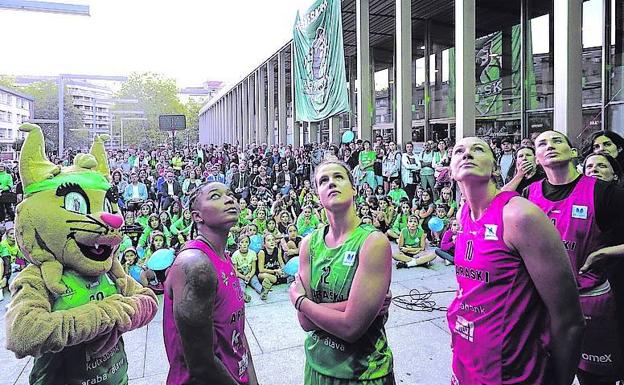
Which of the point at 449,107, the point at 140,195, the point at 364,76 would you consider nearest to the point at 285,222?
the point at 140,195

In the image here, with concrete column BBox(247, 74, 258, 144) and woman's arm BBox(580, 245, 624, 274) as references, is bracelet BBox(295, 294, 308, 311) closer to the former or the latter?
woman's arm BBox(580, 245, 624, 274)

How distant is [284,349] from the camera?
14.9 feet

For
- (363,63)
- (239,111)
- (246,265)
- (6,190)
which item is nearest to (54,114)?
(239,111)

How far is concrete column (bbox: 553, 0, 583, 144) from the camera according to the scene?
8344 millimetres

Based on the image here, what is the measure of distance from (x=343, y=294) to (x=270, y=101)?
83.2 ft

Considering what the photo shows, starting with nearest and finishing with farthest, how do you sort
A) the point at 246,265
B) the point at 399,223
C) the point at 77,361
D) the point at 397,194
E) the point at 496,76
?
the point at 77,361 → the point at 246,265 → the point at 399,223 → the point at 397,194 → the point at 496,76

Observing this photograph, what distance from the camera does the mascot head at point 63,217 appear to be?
248 cm

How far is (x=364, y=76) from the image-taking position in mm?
14406

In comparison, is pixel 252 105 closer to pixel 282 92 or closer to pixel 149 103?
pixel 282 92

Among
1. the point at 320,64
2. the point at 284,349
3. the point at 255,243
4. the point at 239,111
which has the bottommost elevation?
the point at 284,349

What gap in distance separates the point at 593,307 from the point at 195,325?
2264 millimetres

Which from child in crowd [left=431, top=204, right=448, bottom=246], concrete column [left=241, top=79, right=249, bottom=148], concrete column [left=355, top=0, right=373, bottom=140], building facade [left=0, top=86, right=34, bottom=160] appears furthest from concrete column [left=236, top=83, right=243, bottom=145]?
building facade [left=0, top=86, right=34, bottom=160]

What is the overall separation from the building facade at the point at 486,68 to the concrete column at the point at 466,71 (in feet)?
0.07

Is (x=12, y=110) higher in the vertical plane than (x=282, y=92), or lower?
higher
